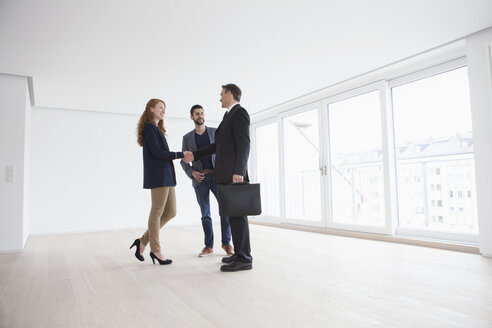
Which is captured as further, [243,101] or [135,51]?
[243,101]

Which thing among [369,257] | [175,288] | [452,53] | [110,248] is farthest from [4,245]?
[452,53]

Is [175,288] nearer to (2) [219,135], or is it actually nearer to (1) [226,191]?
(1) [226,191]

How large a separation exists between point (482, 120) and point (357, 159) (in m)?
2.21

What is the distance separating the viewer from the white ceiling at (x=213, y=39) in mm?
2471

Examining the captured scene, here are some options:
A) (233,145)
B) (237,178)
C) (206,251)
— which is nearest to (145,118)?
(233,145)

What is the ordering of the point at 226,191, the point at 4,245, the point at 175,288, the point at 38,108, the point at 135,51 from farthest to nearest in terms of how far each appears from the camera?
the point at 38,108, the point at 4,245, the point at 135,51, the point at 226,191, the point at 175,288

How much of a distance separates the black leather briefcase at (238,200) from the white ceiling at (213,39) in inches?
54.8

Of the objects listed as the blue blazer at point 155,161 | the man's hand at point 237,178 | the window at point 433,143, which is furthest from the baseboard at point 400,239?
the blue blazer at point 155,161

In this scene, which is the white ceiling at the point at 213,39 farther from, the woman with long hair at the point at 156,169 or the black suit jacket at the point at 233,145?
the black suit jacket at the point at 233,145

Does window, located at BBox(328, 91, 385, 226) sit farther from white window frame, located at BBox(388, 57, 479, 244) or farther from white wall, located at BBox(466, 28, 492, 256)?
white wall, located at BBox(466, 28, 492, 256)

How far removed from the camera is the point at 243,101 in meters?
5.19

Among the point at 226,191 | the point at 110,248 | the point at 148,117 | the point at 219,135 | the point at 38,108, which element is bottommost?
the point at 110,248

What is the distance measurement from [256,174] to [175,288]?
15.5 ft

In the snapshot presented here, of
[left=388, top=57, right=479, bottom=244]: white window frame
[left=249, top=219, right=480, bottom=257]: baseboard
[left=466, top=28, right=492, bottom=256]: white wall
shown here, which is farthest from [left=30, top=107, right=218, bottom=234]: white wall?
[left=466, top=28, right=492, bottom=256]: white wall
